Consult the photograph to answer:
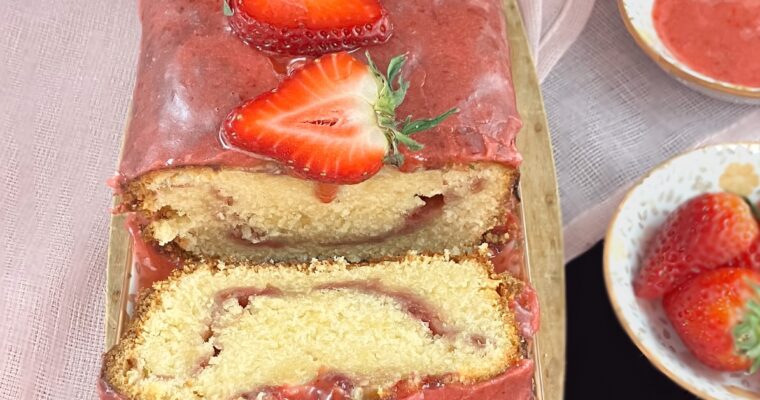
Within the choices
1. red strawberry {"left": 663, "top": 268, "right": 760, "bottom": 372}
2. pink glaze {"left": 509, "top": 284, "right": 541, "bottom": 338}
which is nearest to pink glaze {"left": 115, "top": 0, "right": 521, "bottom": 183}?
pink glaze {"left": 509, "top": 284, "right": 541, "bottom": 338}

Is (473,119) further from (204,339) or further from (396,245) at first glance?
(204,339)

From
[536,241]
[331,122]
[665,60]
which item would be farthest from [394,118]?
[665,60]

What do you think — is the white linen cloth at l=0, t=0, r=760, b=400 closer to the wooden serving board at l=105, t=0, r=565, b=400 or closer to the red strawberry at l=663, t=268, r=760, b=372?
the wooden serving board at l=105, t=0, r=565, b=400

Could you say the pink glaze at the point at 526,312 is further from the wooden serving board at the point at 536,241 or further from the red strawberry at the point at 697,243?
the red strawberry at the point at 697,243

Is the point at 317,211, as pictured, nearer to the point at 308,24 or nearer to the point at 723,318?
the point at 308,24

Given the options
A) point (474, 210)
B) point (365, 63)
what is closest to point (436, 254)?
point (474, 210)
